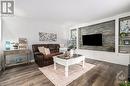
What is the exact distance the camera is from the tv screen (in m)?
4.94

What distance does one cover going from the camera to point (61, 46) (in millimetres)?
5875

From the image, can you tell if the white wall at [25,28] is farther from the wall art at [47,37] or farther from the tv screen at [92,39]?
the tv screen at [92,39]

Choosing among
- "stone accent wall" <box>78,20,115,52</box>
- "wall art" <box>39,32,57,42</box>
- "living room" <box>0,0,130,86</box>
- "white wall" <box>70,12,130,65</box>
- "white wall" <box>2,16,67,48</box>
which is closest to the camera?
"living room" <box>0,0,130,86</box>

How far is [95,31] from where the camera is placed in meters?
5.29

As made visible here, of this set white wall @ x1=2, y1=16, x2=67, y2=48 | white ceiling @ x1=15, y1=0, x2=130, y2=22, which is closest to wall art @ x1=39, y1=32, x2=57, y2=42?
white wall @ x1=2, y1=16, x2=67, y2=48

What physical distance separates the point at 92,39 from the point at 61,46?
2110mm

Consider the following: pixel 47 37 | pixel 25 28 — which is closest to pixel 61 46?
pixel 47 37

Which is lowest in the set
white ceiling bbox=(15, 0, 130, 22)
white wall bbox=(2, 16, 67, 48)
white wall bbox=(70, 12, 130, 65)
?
white wall bbox=(70, 12, 130, 65)

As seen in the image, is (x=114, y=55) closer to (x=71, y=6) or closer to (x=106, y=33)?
(x=106, y=33)

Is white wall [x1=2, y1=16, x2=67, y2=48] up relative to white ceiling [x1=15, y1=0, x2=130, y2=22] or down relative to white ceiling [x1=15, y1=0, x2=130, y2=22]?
down

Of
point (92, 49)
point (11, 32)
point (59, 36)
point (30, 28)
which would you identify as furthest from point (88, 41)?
point (11, 32)

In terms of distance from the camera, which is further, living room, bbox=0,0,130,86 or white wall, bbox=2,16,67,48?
white wall, bbox=2,16,67,48

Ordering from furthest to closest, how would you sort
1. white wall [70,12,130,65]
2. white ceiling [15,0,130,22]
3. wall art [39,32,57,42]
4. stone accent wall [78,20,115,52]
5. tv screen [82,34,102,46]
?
wall art [39,32,57,42] → tv screen [82,34,102,46] → stone accent wall [78,20,115,52] → white wall [70,12,130,65] → white ceiling [15,0,130,22]

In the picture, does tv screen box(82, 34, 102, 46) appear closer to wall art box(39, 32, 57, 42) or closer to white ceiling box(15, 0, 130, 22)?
white ceiling box(15, 0, 130, 22)
